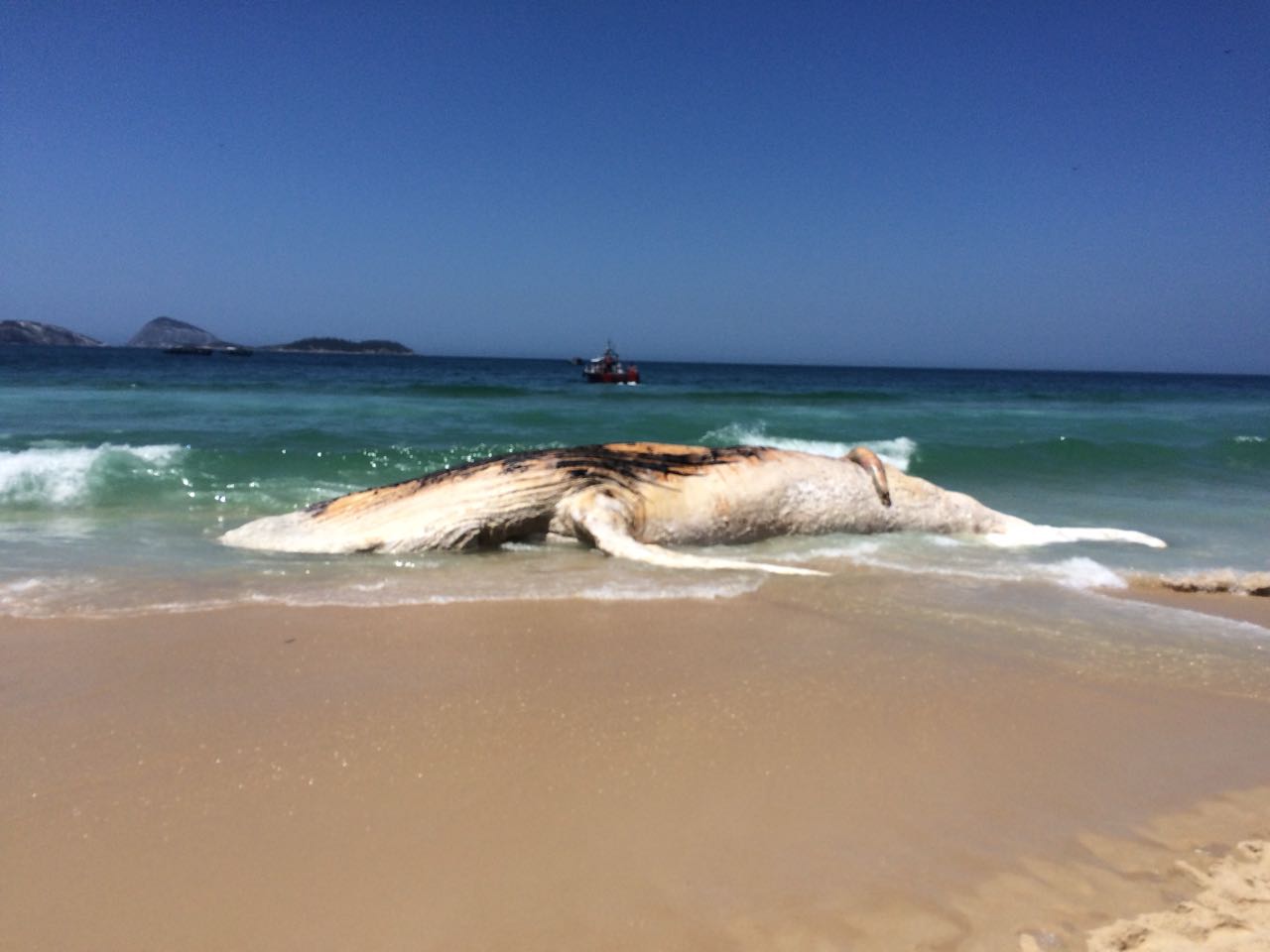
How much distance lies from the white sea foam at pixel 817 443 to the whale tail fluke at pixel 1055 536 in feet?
19.7

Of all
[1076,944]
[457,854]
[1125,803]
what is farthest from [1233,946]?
[457,854]

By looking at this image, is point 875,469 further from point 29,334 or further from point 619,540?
point 29,334

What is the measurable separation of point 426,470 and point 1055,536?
755 cm

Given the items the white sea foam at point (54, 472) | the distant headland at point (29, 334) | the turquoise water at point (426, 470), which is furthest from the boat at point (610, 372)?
the distant headland at point (29, 334)

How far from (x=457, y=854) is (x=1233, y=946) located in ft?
6.26

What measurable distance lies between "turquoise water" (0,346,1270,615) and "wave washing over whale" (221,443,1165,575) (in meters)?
0.20

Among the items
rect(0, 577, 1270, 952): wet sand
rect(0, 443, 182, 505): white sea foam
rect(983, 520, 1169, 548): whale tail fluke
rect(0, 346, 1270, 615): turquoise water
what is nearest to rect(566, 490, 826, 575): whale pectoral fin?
rect(0, 346, 1270, 615): turquoise water

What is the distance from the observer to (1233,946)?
2.04 m

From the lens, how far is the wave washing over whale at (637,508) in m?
5.97

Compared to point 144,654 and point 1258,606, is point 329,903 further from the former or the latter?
point 1258,606

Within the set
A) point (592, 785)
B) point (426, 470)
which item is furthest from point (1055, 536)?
point (426, 470)

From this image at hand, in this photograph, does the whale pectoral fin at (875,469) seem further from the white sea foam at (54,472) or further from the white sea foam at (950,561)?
the white sea foam at (54,472)

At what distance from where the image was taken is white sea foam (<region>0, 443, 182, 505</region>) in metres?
8.24

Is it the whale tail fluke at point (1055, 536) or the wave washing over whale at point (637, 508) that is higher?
the wave washing over whale at point (637, 508)
